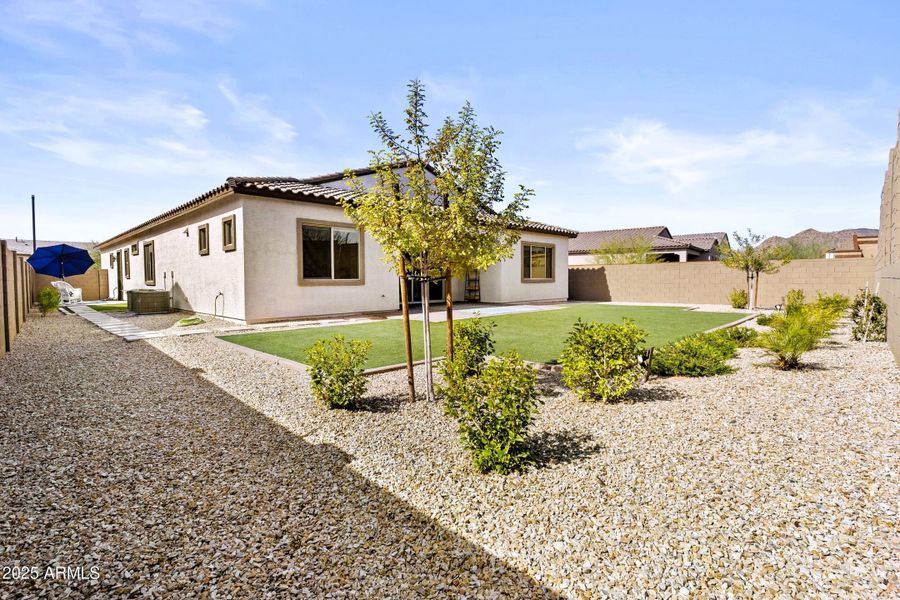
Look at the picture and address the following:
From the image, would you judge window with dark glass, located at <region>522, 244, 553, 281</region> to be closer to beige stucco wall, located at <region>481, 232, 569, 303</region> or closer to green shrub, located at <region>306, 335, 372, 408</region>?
beige stucco wall, located at <region>481, 232, 569, 303</region>

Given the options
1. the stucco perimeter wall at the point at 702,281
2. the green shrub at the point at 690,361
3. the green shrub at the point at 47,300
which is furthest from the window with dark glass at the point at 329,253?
the stucco perimeter wall at the point at 702,281

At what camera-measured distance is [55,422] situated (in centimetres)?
413

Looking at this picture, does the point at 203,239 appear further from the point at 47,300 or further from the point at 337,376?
the point at 337,376

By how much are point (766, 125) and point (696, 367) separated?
936 centimetres

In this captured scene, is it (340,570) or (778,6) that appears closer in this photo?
(340,570)

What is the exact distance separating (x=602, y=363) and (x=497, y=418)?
1823 millimetres

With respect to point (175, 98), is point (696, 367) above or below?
below

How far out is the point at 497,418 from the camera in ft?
10.7

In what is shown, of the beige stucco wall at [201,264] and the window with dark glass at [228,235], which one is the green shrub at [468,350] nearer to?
the beige stucco wall at [201,264]

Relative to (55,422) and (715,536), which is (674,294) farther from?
(55,422)

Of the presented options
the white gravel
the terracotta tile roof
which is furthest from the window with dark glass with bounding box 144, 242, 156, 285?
the terracotta tile roof

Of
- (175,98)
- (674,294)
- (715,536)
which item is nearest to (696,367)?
(715,536)

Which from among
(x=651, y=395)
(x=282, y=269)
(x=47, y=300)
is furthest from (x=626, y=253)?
(x=47, y=300)

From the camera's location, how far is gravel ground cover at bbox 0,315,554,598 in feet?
6.70
